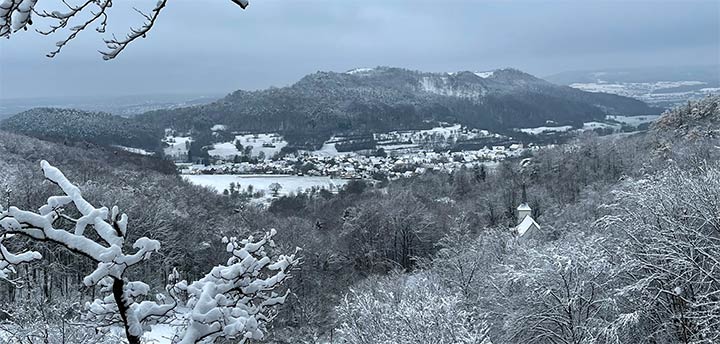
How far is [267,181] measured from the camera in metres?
76.5

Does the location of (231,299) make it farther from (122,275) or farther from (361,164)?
(361,164)

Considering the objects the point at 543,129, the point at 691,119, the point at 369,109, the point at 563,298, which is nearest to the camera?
the point at 563,298

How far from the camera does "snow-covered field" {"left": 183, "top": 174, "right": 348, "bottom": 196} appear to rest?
227 feet

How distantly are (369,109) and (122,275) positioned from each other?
146m

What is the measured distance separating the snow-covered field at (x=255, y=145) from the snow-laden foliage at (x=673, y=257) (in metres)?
95.3

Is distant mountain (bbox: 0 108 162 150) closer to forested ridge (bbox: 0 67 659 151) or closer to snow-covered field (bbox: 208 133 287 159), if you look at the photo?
forested ridge (bbox: 0 67 659 151)

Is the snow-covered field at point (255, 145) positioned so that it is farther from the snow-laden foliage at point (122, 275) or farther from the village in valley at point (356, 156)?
the snow-laden foliage at point (122, 275)

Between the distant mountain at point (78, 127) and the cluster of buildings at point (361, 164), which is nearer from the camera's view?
the distant mountain at point (78, 127)

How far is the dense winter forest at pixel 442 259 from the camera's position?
429 inches

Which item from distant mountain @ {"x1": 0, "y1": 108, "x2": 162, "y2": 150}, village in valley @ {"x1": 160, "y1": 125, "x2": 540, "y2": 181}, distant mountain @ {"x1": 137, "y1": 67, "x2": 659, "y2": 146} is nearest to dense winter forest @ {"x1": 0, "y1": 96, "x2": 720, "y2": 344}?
distant mountain @ {"x1": 0, "y1": 108, "x2": 162, "y2": 150}

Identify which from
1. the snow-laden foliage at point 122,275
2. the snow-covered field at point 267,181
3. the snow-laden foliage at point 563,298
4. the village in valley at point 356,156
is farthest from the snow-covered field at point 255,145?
the snow-laden foliage at point 122,275

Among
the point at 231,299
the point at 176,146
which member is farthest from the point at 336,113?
the point at 231,299

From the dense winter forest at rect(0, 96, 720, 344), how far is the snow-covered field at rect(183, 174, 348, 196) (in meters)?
18.3

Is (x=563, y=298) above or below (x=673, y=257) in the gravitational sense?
below
